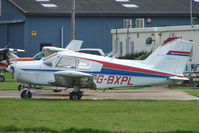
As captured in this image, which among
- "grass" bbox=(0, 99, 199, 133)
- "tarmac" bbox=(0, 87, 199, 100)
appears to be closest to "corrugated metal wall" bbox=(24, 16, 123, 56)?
"tarmac" bbox=(0, 87, 199, 100)

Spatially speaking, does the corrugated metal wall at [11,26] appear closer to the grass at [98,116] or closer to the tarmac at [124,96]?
the tarmac at [124,96]

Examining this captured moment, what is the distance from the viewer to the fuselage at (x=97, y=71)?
1916cm

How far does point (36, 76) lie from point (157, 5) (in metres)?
36.5

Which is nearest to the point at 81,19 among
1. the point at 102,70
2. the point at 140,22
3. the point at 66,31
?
the point at 66,31

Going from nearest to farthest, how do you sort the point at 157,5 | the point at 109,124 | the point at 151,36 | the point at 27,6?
1. the point at 109,124
2. the point at 151,36
3. the point at 27,6
4. the point at 157,5

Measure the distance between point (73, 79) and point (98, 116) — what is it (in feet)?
17.0

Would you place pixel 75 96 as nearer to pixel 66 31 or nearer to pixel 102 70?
pixel 102 70

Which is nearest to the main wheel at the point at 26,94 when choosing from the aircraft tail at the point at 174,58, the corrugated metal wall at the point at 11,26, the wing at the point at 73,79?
the wing at the point at 73,79

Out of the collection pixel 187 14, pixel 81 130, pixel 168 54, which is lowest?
pixel 81 130

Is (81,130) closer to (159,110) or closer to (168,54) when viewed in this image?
(159,110)

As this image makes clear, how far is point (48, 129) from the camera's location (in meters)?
11.7

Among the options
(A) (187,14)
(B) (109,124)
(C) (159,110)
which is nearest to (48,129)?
(B) (109,124)

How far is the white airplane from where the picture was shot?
62.8 ft

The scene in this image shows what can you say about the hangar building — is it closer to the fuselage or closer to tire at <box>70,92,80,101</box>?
the fuselage
